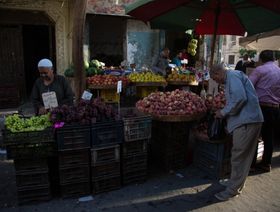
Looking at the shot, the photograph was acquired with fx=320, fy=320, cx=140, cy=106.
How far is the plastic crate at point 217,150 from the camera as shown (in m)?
4.75

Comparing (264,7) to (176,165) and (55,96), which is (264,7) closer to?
(176,165)

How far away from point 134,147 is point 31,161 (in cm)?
138

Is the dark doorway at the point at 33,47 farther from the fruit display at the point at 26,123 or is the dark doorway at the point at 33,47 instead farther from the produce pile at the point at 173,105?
the fruit display at the point at 26,123

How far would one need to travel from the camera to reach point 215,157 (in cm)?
486

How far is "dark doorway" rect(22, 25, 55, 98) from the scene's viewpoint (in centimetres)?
1239

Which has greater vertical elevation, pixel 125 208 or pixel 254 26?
pixel 254 26

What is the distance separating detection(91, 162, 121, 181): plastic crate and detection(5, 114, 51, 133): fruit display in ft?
2.81

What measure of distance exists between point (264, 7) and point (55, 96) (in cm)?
382

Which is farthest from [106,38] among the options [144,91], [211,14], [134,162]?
[134,162]

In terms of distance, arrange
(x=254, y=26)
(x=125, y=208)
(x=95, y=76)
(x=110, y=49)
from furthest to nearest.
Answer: (x=110, y=49) < (x=95, y=76) < (x=254, y=26) < (x=125, y=208)

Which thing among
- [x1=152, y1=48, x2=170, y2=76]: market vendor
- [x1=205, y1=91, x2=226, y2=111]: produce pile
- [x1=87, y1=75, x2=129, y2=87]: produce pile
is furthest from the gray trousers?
[x1=152, y1=48, x2=170, y2=76]: market vendor

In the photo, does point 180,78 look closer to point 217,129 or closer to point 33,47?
point 217,129

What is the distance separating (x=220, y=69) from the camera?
4082mm

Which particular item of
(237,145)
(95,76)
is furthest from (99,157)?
(95,76)
